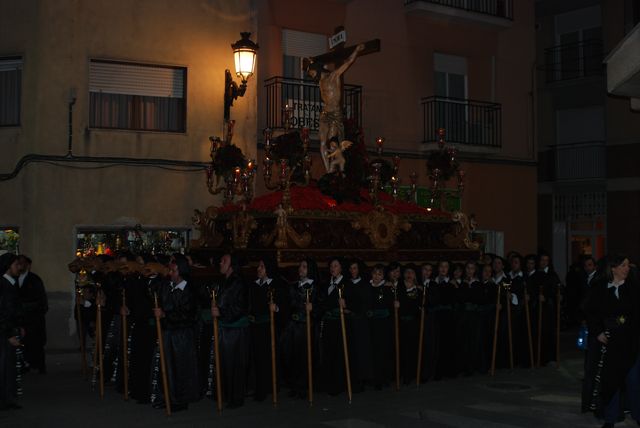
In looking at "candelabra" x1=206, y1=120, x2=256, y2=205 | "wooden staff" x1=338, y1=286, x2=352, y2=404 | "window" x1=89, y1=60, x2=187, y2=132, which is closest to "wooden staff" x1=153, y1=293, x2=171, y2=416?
"wooden staff" x1=338, y1=286, x2=352, y2=404

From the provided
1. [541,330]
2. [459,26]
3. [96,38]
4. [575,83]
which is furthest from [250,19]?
[575,83]

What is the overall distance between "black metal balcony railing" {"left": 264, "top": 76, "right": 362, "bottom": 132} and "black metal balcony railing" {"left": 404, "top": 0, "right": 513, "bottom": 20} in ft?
11.8

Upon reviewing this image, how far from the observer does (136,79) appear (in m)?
17.0

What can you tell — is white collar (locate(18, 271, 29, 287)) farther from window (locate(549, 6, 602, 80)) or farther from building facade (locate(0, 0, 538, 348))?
window (locate(549, 6, 602, 80))

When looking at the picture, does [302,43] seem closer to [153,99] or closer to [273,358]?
[153,99]

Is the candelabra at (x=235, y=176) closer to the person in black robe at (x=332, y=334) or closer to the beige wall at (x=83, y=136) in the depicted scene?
the beige wall at (x=83, y=136)

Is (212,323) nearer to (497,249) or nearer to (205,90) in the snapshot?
(205,90)

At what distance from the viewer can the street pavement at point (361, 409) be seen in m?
9.38

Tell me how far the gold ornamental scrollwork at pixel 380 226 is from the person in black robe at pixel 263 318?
2476 mm

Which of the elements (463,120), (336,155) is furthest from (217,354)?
(463,120)

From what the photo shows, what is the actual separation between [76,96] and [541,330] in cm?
905

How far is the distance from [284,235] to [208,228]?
2614 mm

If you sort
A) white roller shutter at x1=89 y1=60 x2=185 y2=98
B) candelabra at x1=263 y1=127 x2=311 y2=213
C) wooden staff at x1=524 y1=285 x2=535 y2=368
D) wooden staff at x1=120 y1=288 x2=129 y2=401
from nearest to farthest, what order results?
1. wooden staff at x1=120 y1=288 x2=129 y2=401
2. candelabra at x1=263 y1=127 x2=311 y2=213
3. wooden staff at x1=524 y1=285 x2=535 y2=368
4. white roller shutter at x1=89 y1=60 x2=185 y2=98

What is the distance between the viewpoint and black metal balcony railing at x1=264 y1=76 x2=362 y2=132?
1836cm
